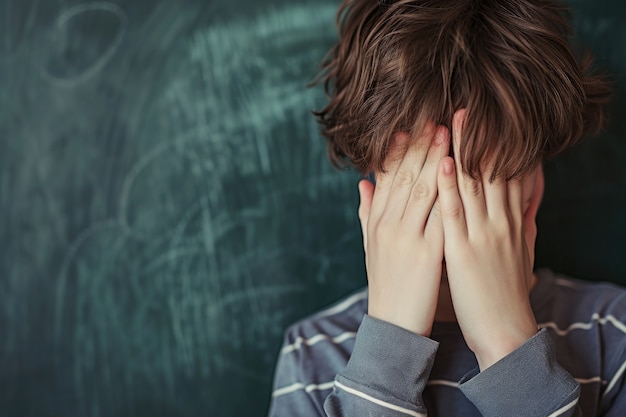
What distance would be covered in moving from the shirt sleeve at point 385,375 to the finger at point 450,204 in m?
0.15

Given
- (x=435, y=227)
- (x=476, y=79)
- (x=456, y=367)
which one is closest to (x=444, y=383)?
(x=456, y=367)

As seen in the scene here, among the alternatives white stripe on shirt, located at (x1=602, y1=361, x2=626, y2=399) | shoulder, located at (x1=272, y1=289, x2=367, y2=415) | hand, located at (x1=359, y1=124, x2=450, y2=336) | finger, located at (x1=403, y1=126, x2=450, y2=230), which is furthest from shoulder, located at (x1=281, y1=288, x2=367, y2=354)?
white stripe on shirt, located at (x1=602, y1=361, x2=626, y2=399)

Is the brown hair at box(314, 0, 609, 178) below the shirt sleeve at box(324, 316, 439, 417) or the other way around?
the other way around

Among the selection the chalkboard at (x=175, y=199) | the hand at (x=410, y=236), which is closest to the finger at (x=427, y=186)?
the hand at (x=410, y=236)

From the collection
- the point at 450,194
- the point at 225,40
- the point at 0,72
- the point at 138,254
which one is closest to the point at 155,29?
the point at 225,40

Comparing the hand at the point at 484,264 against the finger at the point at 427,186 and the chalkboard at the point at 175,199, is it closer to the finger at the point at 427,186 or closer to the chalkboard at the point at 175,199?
the finger at the point at 427,186

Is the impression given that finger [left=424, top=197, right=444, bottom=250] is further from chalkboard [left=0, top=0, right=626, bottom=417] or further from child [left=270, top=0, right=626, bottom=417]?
chalkboard [left=0, top=0, right=626, bottom=417]

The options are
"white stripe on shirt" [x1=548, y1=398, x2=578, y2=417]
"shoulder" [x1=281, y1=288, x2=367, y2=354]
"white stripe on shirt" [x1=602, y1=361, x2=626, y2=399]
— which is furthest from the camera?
"shoulder" [x1=281, y1=288, x2=367, y2=354]

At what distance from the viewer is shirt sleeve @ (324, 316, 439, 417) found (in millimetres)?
841

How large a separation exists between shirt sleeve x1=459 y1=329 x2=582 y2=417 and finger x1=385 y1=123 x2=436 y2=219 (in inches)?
9.4

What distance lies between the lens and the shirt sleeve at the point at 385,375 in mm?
841

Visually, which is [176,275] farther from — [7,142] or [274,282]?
[7,142]

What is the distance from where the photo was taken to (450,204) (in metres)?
0.85

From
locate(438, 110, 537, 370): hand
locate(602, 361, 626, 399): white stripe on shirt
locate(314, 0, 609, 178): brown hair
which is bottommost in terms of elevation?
locate(602, 361, 626, 399): white stripe on shirt
